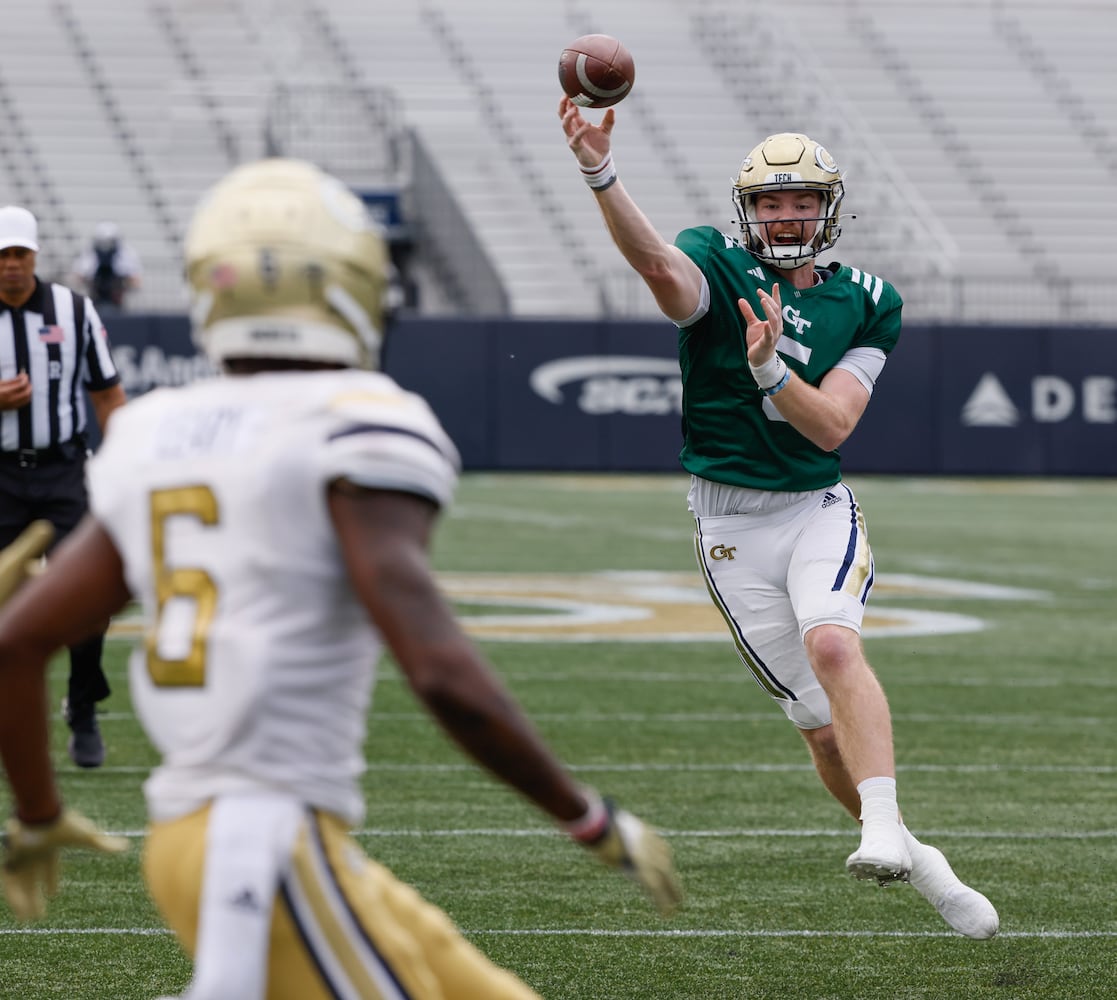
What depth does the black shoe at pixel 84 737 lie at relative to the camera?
22.4ft

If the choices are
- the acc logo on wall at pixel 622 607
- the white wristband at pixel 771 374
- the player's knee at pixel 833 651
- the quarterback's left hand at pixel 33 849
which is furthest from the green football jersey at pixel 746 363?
the acc logo on wall at pixel 622 607

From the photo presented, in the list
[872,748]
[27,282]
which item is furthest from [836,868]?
[27,282]

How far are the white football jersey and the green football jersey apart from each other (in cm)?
262

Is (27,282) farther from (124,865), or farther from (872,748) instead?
(872,748)

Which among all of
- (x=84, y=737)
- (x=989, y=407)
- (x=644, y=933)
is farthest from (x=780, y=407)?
(x=989, y=407)

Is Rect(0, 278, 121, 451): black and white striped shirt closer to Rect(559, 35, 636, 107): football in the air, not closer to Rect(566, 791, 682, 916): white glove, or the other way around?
Rect(559, 35, 636, 107): football in the air

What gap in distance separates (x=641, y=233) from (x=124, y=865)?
87.1 inches

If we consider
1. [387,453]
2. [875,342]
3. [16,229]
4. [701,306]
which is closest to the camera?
[387,453]

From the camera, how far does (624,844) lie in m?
2.37

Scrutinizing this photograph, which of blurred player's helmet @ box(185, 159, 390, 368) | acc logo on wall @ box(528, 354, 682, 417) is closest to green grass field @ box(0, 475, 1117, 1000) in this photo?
blurred player's helmet @ box(185, 159, 390, 368)

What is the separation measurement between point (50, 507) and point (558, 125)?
2358 cm

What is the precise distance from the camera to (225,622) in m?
2.33

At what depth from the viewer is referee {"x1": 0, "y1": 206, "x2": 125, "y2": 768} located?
6.78 meters

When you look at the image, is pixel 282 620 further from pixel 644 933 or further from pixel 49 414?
pixel 49 414
